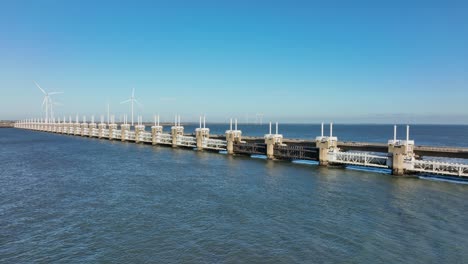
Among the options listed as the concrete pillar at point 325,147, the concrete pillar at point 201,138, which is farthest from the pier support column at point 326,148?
the concrete pillar at point 201,138

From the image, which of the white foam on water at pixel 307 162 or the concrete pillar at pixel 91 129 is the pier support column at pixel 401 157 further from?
the concrete pillar at pixel 91 129

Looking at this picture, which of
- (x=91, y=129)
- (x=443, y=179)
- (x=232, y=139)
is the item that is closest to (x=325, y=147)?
(x=443, y=179)

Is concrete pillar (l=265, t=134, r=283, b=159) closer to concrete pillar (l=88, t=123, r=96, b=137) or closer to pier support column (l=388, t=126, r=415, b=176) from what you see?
pier support column (l=388, t=126, r=415, b=176)

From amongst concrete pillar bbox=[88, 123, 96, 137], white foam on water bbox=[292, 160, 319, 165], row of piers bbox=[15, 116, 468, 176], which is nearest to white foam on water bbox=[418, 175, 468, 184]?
row of piers bbox=[15, 116, 468, 176]

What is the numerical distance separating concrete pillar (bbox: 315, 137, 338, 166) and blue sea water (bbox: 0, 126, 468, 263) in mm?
8523

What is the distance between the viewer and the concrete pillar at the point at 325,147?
166ft

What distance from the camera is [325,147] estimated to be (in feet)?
167

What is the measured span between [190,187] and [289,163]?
23.9 metres

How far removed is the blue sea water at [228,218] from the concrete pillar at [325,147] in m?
8.52

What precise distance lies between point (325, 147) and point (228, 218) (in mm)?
29795

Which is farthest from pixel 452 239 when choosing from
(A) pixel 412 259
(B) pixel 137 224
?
(B) pixel 137 224

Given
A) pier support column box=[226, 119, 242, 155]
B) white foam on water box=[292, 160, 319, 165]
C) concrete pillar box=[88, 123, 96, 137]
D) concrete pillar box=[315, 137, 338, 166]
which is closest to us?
concrete pillar box=[315, 137, 338, 166]

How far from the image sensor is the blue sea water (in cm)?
1839

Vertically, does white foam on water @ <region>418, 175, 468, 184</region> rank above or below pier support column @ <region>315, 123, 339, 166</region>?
below
